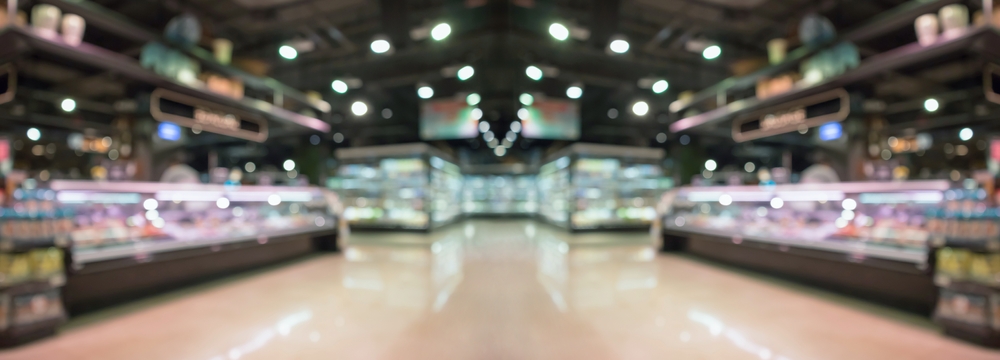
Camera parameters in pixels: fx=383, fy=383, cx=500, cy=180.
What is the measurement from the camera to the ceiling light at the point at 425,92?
8443 millimetres

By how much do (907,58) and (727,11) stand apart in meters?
3.02

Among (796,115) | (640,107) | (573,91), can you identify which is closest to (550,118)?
(573,91)

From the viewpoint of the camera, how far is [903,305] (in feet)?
10.1

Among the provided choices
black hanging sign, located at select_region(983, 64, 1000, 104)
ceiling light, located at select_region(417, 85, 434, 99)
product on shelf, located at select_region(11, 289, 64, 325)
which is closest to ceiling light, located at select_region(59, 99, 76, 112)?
product on shelf, located at select_region(11, 289, 64, 325)

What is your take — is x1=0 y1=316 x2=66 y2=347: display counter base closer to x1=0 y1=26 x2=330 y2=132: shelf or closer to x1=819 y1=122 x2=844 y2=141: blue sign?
x1=0 y1=26 x2=330 y2=132: shelf

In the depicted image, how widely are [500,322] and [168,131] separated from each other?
5.14 m

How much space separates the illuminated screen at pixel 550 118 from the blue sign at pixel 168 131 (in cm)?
591

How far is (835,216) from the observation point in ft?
13.4

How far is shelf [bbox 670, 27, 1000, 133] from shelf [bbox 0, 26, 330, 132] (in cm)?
693

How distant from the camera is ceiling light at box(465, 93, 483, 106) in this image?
8586mm

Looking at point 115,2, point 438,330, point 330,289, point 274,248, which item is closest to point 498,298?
point 438,330

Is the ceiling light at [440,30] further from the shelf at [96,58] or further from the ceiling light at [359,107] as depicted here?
the ceiling light at [359,107]

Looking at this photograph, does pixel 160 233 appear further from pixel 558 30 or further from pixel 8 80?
pixel 558 30

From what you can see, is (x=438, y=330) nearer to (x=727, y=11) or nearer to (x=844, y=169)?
(x=844, y=169)
